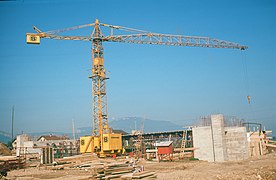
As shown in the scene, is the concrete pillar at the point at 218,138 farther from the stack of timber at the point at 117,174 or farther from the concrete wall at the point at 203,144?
the stack of timber at the point at 117,174

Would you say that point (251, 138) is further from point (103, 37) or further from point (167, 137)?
point (103, 37)

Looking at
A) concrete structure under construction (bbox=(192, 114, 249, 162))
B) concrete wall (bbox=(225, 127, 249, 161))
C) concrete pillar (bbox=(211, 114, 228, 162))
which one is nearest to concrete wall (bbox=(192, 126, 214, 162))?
concrete structure under construction (bbox=(192, 114, 249, 162))

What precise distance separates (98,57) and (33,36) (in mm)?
10530

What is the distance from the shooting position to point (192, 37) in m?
54.0

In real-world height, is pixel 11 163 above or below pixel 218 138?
below

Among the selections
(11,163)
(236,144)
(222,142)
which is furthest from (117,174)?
(11,163)

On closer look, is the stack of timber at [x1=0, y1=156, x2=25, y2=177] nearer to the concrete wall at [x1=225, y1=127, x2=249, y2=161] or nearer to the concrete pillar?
the concrete pillar

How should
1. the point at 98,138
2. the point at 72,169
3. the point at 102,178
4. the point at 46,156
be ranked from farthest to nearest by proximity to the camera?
1. the point at 98,138
2. the point at 46,156
3. the point at 72,169
4. the point at 102,178

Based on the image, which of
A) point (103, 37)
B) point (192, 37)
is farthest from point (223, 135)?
point (192, 37)

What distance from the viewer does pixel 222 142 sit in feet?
88.1

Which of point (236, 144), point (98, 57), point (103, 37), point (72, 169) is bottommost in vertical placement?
point (72, 169)

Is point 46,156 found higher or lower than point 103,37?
lower

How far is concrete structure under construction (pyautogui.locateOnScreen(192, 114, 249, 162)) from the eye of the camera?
26.8m

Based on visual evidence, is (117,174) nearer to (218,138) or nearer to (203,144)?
(218,138)
